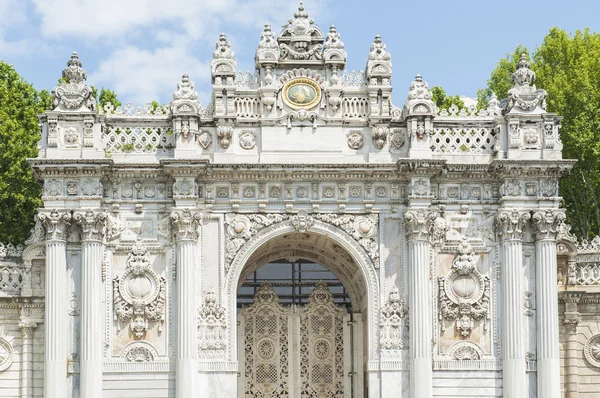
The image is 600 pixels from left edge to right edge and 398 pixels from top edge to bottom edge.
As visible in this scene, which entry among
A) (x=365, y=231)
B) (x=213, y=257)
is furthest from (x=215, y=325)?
(x=365, y=231)

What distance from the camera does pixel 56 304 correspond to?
30156 millimetres

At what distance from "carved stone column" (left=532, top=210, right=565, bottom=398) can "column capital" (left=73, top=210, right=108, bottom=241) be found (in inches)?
399

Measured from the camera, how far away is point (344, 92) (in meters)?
31.5

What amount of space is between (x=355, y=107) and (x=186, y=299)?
20.1 feet

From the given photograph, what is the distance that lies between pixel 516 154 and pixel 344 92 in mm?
4347

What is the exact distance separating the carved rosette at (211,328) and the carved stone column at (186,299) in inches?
10.0

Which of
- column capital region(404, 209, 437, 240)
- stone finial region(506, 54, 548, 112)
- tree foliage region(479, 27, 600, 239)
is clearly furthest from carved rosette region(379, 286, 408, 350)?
tree foliage region(479, 27, 600, 239)

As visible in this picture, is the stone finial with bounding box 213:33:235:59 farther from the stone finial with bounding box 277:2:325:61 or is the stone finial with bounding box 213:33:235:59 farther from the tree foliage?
the tree foliage

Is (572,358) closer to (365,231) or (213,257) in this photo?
(365,231)

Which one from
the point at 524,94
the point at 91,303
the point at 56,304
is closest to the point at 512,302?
the point at 524,94

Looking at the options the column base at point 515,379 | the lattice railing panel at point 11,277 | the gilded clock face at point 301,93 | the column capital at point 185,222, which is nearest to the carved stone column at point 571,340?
the column base at point 515,379

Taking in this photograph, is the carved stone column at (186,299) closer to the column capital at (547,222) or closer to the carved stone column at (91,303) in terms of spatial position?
the carved stone column at (91,303)

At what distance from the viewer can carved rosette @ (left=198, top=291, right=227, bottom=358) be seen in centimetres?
3052

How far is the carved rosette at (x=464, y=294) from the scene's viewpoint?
30.9 metres
